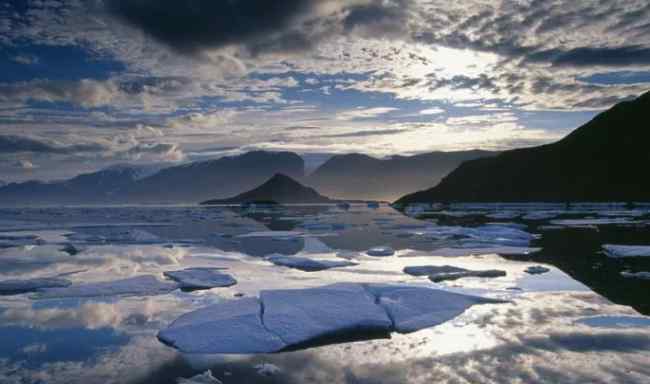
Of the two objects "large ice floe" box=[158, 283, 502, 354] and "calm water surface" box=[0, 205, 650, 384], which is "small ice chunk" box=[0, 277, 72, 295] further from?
"large ice floe" box=[158, 283, 502, 354]

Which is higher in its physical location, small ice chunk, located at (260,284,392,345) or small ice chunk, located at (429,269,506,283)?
small ice chunk, located at (260,284,392,345)

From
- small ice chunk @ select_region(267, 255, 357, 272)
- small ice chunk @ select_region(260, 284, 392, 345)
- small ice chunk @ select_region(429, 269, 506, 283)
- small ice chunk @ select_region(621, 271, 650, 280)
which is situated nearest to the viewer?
small ice chunk @ select_region(260, 284, 392, 345)

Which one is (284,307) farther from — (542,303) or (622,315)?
(622,315)

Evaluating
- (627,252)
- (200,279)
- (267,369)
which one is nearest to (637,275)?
(627,252)

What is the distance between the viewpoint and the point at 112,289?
1101 cm

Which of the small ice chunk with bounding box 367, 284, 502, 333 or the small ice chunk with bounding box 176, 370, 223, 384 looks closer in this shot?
the small ice chunk with bounding box 176, 370, 223, 384

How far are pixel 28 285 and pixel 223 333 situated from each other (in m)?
7.26

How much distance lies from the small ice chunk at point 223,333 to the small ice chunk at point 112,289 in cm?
350

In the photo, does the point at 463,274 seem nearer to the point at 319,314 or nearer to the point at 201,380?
the point at 319,314

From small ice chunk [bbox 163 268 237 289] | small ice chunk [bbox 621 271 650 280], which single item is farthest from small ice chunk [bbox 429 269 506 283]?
small ice chunk [bbox 163 268 237 289]

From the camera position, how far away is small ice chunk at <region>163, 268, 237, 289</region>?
11547 millimetres

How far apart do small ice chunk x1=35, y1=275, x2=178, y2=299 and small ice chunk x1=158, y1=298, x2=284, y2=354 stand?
11.5 ft

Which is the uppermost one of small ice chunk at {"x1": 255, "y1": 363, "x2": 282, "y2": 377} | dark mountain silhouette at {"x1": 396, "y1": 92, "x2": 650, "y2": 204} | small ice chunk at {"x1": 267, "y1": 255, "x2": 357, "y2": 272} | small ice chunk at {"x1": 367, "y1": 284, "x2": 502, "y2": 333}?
dark mountain silhouette at {"x1": 396, "y1": 92, "x2": 650, "y2": 204}

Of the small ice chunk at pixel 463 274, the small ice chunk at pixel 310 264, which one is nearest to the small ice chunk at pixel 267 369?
the small ice chunk at pixel 463 274
